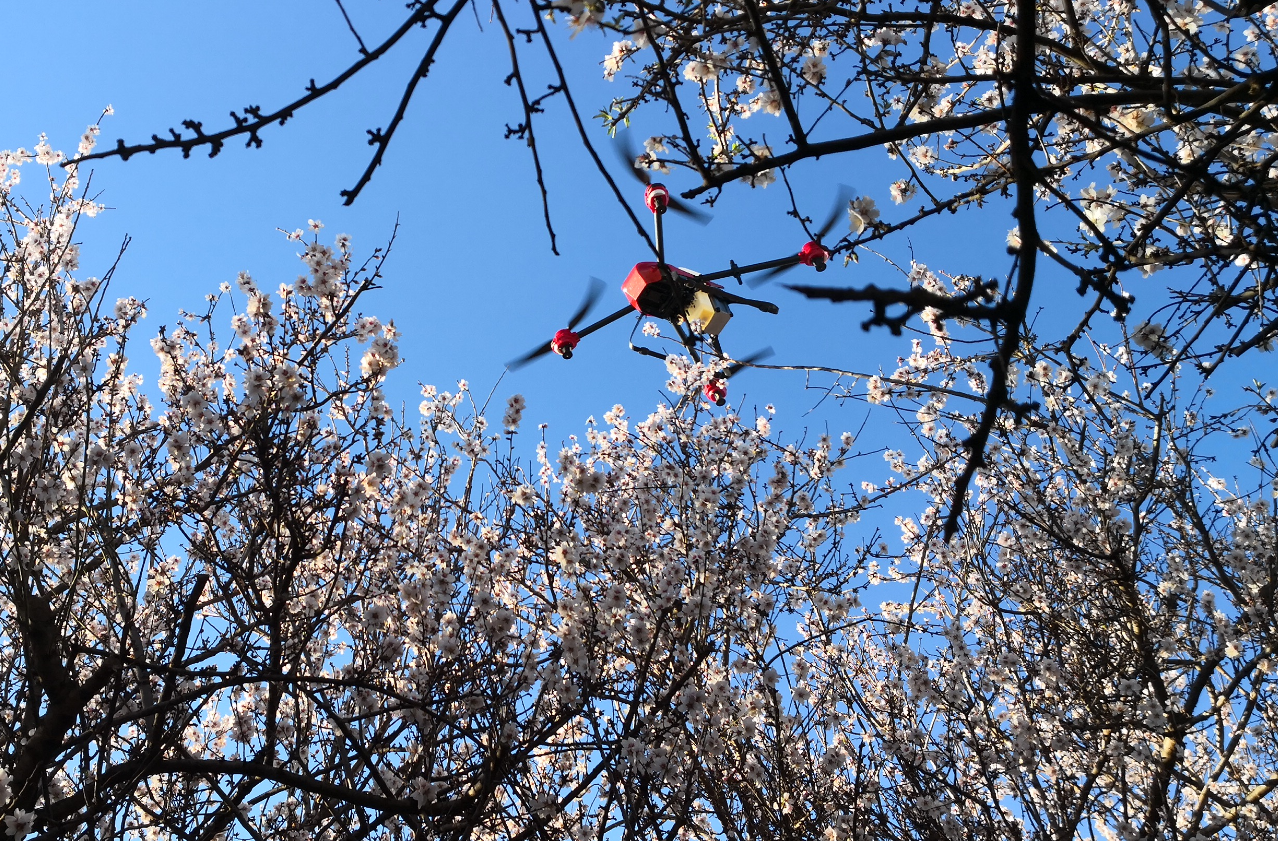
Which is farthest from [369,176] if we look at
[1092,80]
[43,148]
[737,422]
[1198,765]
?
[1198,765]

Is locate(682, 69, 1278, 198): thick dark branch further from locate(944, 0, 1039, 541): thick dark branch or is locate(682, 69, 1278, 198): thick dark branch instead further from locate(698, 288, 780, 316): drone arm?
locate(698, 288, 780, 316): drone arm

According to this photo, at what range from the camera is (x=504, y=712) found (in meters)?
4.19

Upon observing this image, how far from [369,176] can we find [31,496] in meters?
4.11

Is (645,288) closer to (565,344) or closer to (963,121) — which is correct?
(565,344)

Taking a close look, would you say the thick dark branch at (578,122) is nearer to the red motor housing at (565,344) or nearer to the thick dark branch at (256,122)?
the thick dark branch at (256,122)

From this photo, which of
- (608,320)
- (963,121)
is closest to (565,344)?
(608,320)

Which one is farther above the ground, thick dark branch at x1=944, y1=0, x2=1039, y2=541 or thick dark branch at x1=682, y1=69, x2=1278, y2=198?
thick dark branch at x1=682, y1=69, x2=1278, y2=198

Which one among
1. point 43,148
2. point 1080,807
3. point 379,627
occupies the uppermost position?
point 43,148

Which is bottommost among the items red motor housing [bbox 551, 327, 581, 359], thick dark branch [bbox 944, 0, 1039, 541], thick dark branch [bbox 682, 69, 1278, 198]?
thick dark branch [bbox 944, 0, 1039, 541]

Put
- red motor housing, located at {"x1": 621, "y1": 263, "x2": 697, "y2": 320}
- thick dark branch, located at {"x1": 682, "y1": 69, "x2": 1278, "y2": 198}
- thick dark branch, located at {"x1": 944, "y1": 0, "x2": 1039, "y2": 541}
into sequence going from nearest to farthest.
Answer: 1. thick dark branch, located at {"x1": 944, "y1": 0, "x2": 1039, "y2": 541}
2. thick dark branch, located at {"x1": 682, "y1": 69, "x2": 1278, "y2": 198}
3. red motor housing, located at {"x1": 621, "y1": 263, "x2": 697, "y2": 320}

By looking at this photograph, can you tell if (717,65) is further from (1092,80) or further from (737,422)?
(737,422)

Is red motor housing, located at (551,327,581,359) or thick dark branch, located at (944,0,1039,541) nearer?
thick dark branch, located at (944,0,1039,541)

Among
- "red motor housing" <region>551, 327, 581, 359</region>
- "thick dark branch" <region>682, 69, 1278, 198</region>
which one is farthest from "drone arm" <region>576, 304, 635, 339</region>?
"thick dark branch" <region>682, 69, 1278, 198</region>

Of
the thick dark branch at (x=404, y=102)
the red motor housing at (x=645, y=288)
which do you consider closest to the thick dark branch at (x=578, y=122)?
the thick dark branch at (x=404, y=102)
